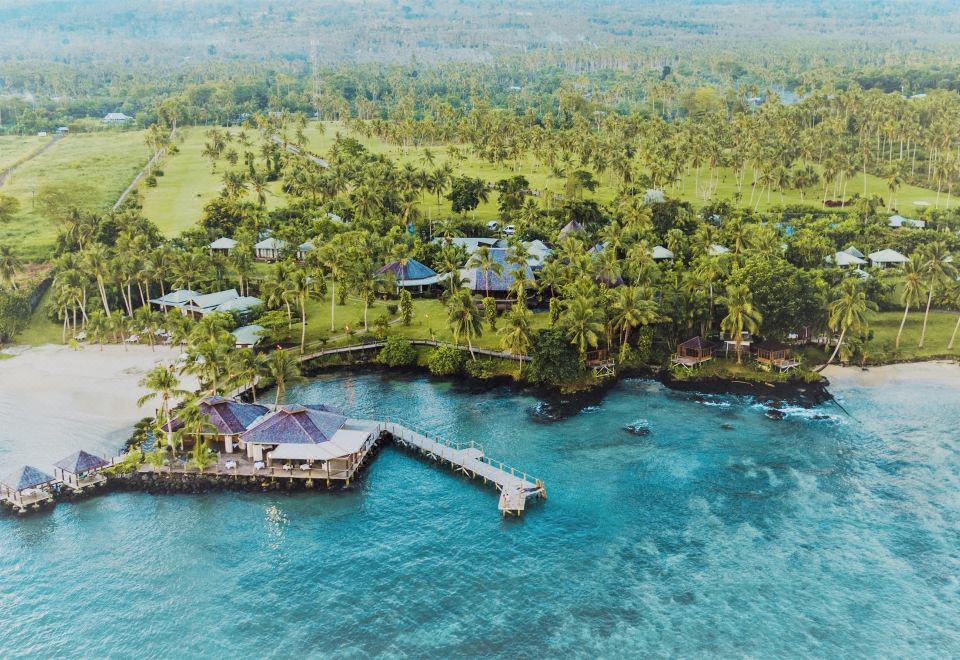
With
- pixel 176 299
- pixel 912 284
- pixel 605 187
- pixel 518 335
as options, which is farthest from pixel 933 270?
pixel 176 299

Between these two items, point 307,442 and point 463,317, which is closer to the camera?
point 307,442

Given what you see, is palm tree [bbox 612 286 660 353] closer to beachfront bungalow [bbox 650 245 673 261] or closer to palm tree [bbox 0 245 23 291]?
beachfront bungalow [bbox 650 245 673 261]

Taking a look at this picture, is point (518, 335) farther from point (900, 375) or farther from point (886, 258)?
point (886, 258)

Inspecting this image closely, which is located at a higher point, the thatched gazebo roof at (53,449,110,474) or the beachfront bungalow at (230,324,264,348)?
the thatched gazebo roof at (53,449,110,474)

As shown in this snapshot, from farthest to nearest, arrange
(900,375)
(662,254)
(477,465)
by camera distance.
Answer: (662,254) < (900,375) < (477,465)

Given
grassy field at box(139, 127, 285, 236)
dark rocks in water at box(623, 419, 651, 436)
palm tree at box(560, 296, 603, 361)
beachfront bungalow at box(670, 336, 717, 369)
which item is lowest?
grassy field at box(139, 127, 285, 236)

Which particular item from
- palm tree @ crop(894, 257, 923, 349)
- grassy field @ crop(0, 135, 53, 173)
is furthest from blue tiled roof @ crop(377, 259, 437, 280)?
grassy field @ crop(0, 135, 53, 173)

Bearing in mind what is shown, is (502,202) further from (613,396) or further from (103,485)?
(103,485)
